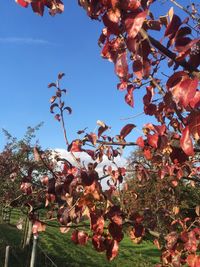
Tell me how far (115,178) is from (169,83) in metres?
1.79

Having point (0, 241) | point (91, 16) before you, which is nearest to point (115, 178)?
point (91, 16)

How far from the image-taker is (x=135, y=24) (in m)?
1.22

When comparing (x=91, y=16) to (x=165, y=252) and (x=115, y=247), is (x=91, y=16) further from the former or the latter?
(x=165, y=252)

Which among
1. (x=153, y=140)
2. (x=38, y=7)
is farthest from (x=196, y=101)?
(x=153, y=140)

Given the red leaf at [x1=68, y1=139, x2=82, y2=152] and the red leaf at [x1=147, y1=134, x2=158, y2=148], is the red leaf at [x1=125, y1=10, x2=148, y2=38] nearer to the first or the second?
the red leaf at [x1=147, y1=134, x2=158, y2=148]

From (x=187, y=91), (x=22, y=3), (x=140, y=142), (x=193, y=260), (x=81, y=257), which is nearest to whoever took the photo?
(x=187, y=91)

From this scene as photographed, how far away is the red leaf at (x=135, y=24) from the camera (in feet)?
3.98

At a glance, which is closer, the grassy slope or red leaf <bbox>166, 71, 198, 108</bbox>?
red leaf <bbox>166, 71, 198, 108</bbox>

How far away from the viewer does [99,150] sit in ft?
10.2

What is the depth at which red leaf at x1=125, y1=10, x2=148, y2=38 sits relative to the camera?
1.21 metres

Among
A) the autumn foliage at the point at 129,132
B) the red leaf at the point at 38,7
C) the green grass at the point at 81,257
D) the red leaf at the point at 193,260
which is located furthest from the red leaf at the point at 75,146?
the green grass at the point at 81,257

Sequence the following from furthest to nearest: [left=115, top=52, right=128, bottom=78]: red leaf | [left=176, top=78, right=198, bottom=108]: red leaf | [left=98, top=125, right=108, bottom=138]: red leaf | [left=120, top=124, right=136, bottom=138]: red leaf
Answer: [left=98, top=125, right=108, bottom=138]: red leaf
[left=120, top=124, right=136, bottom=138]: red leaf
[left=115, top=52, right=128, bottom=78]: red leaf
[left=176, top=78, right=198, bottom=108]: red leaf

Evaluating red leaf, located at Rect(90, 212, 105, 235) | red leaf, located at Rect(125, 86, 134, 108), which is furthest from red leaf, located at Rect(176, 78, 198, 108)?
red leaf, located at Rect(90, 212, 105, 235)

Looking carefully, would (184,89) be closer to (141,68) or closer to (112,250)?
(141,68)
